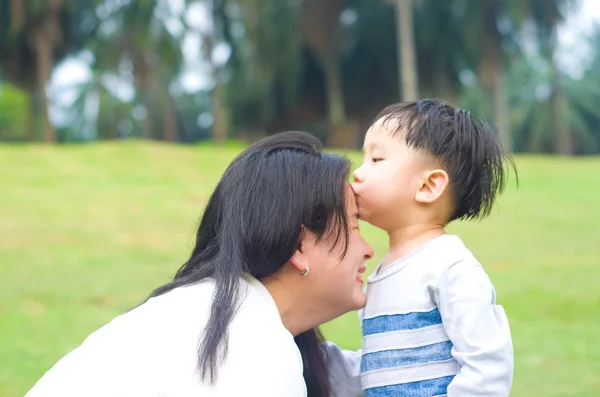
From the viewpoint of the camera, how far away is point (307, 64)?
26828mm

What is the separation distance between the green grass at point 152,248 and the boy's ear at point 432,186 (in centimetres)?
259

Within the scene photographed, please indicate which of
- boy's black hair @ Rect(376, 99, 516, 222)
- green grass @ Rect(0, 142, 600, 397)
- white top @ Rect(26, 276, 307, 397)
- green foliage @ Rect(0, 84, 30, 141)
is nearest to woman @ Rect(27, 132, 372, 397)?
white top @ Rect(26, 276, 307, 397)

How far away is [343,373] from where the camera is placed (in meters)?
2.59

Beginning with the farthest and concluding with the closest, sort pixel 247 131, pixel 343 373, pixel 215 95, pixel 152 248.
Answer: pixel 247 131 → pixel 215 95 → pixel 152 248 → pixel 343 373

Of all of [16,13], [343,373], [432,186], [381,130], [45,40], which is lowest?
[343,373]

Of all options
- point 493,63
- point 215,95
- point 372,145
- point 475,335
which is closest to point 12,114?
point 215,95

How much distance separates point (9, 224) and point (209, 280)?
28.8 feet

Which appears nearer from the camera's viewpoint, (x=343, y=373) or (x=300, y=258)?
(x=300, y=258)

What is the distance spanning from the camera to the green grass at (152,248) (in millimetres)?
5551

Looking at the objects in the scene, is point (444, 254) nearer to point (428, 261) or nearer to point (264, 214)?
point (428, 261)

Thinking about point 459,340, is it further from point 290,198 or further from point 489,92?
point 489,92

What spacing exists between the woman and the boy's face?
84 mm

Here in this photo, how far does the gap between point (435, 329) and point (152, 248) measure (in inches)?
291

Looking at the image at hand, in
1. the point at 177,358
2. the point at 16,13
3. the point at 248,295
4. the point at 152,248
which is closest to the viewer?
the point at 177,358
